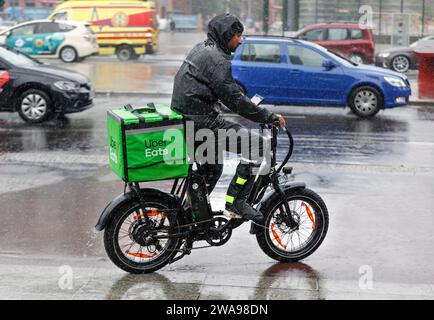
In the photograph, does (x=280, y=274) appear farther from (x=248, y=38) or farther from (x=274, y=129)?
(x=248, y=38)

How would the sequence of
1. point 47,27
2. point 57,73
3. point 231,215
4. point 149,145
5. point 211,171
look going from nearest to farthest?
point 149,145
point 211,171
point 231,215
point 57,73
point 47,27

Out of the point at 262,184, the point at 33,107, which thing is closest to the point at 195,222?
the point at 262,184

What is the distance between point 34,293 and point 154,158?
125cm

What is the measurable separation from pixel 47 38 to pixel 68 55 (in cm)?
95

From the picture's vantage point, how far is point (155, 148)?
5.72 metres

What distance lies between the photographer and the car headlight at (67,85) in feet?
47.1

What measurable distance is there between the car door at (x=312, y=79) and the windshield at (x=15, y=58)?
16.1ft

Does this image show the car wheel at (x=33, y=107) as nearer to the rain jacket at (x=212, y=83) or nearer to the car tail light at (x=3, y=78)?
the car tail light at (x=3, y=78)

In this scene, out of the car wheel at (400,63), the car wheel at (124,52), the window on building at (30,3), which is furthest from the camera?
the window on building at (30,3)

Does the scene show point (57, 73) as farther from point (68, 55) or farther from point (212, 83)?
point (68, 55)

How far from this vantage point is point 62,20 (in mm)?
30297

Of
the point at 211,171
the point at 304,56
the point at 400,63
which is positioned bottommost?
the point at 400,63

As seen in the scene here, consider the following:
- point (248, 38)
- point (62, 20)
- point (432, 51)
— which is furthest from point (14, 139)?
point (62, 20)

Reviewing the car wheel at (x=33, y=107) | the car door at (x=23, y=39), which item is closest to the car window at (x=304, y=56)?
the car wheel at (x=33, y=107)
